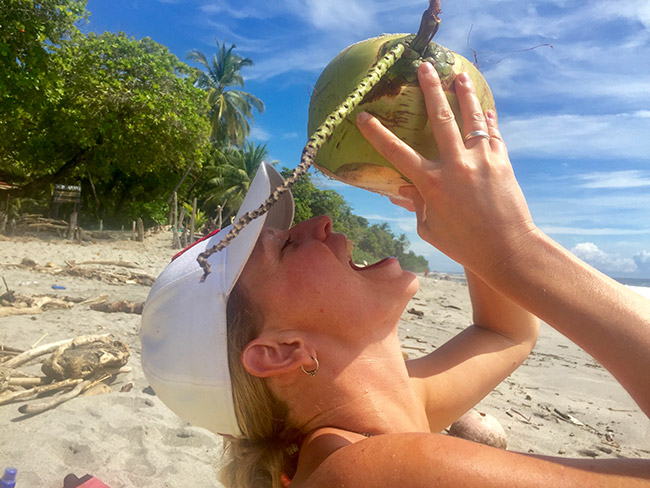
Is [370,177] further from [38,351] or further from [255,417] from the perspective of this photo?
[38,351]

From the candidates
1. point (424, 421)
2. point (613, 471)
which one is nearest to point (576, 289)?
point (613, 471)

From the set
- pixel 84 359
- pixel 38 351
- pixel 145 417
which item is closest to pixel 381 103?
pixel 145 417

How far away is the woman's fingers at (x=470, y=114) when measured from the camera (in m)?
1.32

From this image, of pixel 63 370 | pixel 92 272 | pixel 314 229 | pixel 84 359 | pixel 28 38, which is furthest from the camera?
pixel 28 38

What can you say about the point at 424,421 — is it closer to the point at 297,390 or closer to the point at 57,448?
the point at 297,390

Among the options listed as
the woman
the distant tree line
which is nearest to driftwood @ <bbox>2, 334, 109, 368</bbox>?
the woman

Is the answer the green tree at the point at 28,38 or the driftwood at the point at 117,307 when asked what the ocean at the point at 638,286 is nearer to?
the driftwood at the point at 117,307

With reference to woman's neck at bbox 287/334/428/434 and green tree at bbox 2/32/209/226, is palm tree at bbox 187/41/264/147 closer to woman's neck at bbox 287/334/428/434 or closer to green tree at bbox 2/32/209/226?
green tree at bbox 2/32/209/226

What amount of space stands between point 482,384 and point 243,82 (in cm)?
4076

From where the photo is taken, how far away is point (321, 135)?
47.4 inches

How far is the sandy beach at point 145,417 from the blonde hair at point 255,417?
4.39 ft

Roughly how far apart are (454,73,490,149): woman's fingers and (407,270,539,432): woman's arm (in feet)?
2.45

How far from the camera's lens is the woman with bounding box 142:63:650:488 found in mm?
1143

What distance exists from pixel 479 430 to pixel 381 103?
10.4 feet
